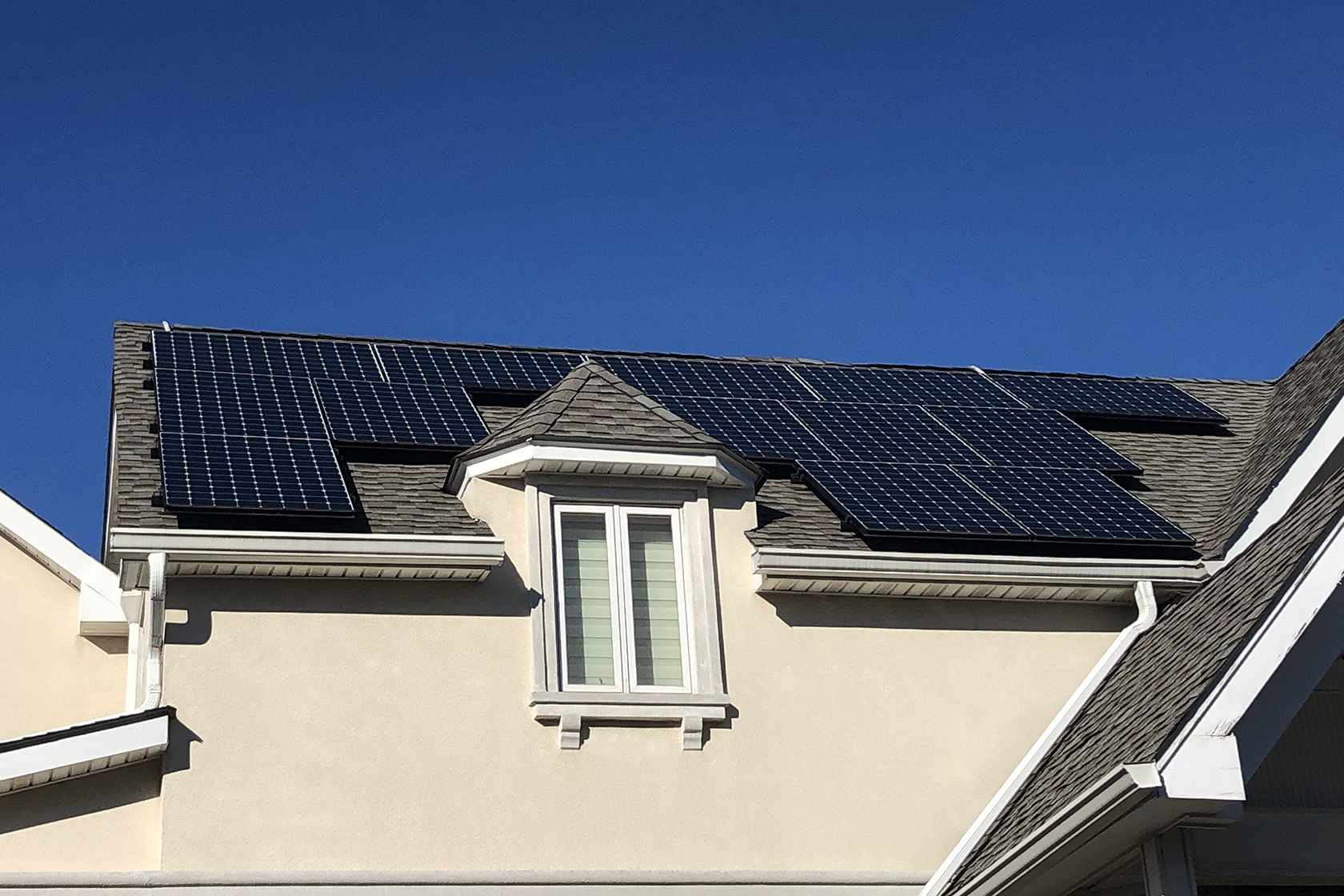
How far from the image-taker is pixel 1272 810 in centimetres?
1150

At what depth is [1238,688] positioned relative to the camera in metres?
10.1

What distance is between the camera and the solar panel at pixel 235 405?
49.0ft

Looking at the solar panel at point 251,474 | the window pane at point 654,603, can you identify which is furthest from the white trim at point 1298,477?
the solar panel at point 251,474

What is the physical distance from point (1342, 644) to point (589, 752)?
5714mm

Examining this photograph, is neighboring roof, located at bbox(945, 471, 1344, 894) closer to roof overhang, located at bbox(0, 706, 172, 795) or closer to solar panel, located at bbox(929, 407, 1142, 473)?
solar panel, located at bbox(929, 407, 1142, 473)

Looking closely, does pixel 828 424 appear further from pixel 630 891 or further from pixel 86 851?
pixel 86 851

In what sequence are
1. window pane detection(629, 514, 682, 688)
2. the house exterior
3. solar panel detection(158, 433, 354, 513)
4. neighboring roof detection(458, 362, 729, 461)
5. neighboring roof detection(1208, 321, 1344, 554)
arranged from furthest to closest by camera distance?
1. neighboring roof detection(1208, 321, 1344, 554)
2. neighboring roof detection(458, 362, 729, 461)
3. window pane detection(629, 514, 682, 688)
4. solar panel detection(158, 433, 354, 513)
5. the house exterior

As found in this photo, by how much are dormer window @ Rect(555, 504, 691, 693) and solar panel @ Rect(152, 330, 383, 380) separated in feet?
12.5

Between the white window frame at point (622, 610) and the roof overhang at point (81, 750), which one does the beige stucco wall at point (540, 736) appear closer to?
the white window frame at point (622, 610)

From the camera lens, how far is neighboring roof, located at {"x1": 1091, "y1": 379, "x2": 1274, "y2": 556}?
16.7m

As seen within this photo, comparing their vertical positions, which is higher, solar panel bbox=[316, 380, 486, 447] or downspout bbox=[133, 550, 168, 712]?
solar panel bbox=[316, 380, 486, 447]

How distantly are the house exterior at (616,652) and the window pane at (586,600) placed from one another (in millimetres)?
25

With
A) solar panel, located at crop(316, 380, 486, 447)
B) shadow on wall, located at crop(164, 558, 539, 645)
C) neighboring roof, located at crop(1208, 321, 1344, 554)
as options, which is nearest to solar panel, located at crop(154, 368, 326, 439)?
solar panel, located at crop(316, 380, 486, 447)

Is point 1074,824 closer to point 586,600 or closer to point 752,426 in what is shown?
point 586,600
